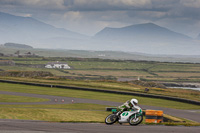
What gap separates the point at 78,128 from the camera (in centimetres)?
2425

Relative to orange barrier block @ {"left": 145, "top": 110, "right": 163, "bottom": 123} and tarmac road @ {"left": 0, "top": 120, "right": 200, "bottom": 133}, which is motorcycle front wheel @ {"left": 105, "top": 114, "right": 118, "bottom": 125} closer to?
tarmac road @ {"left": 0, "top": 120, "right": 200, "bottom": 133}

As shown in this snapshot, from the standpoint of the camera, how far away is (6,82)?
79.6m

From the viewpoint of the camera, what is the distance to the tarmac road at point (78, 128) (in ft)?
75.1

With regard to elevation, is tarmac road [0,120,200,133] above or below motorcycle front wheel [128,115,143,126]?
below

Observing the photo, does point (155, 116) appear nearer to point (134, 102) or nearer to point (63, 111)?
point (134, 102)

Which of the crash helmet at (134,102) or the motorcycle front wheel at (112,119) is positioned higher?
the crash helmet at (134,102)

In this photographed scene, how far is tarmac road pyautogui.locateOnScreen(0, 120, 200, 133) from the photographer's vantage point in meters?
22.9

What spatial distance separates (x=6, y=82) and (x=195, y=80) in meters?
110

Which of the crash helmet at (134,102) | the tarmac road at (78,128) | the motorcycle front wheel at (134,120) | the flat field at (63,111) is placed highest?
the crash helmet at (134,102)

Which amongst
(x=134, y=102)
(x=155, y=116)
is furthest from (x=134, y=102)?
(x=155, y=116)

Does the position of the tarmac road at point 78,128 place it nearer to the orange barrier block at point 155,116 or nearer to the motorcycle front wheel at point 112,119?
the motorcycle front wheel at point 112,119

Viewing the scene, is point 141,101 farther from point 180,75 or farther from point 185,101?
point 180,75

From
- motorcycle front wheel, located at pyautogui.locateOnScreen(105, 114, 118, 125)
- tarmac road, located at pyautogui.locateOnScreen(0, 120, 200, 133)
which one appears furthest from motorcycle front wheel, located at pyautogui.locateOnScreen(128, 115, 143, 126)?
motorcycle front wheel, located at pyautogui.locateOnScreen(105, 114, 118, 125)

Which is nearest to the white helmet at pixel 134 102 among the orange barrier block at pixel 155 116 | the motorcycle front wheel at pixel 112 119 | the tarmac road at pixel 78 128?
the motorcycle front wheel at pixel 112 119
